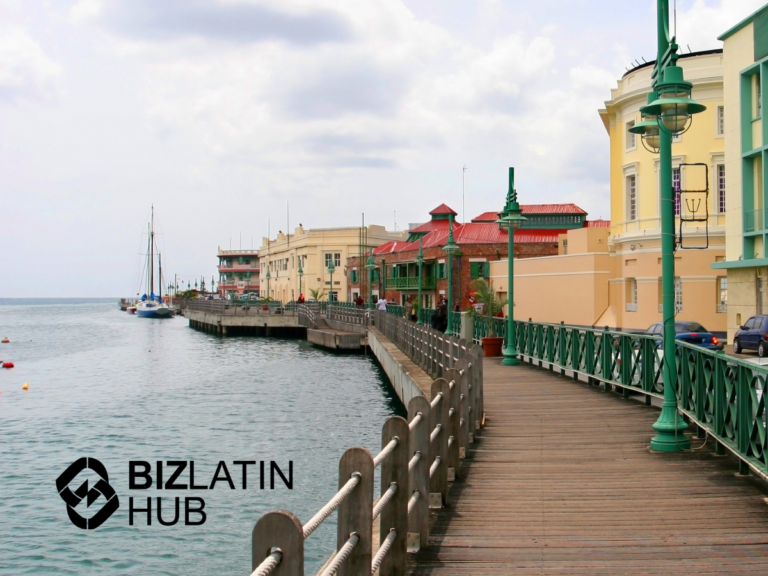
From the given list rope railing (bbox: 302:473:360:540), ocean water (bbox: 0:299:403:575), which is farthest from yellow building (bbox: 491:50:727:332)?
rope railing (bbox: 302:473:360:540)

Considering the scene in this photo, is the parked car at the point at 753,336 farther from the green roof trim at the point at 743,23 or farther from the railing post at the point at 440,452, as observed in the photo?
the railing post at the point at 440,452

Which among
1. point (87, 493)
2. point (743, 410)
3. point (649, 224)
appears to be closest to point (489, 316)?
point (649, 224)

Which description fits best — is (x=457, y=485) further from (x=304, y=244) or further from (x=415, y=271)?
(x=304, y=244)

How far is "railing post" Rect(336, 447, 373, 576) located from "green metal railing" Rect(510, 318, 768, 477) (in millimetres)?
4537

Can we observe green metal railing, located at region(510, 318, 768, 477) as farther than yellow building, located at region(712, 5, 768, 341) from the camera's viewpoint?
No

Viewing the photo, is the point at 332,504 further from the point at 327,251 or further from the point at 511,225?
the point at 327,251

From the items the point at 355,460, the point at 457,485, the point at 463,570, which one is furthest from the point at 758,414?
the point at 355,460

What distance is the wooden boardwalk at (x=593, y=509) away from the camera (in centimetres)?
596

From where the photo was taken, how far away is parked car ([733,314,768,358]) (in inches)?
1024

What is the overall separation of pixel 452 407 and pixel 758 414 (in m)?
3.17

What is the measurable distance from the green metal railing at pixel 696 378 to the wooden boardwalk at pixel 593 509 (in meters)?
0.43

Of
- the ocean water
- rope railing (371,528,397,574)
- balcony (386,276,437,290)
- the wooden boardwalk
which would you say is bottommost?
the ocean water

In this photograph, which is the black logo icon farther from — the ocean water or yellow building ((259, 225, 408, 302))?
yellow building ((259, 225, 408, 302))

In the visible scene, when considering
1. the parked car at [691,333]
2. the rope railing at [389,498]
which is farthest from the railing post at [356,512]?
the parked car at [691,333]
